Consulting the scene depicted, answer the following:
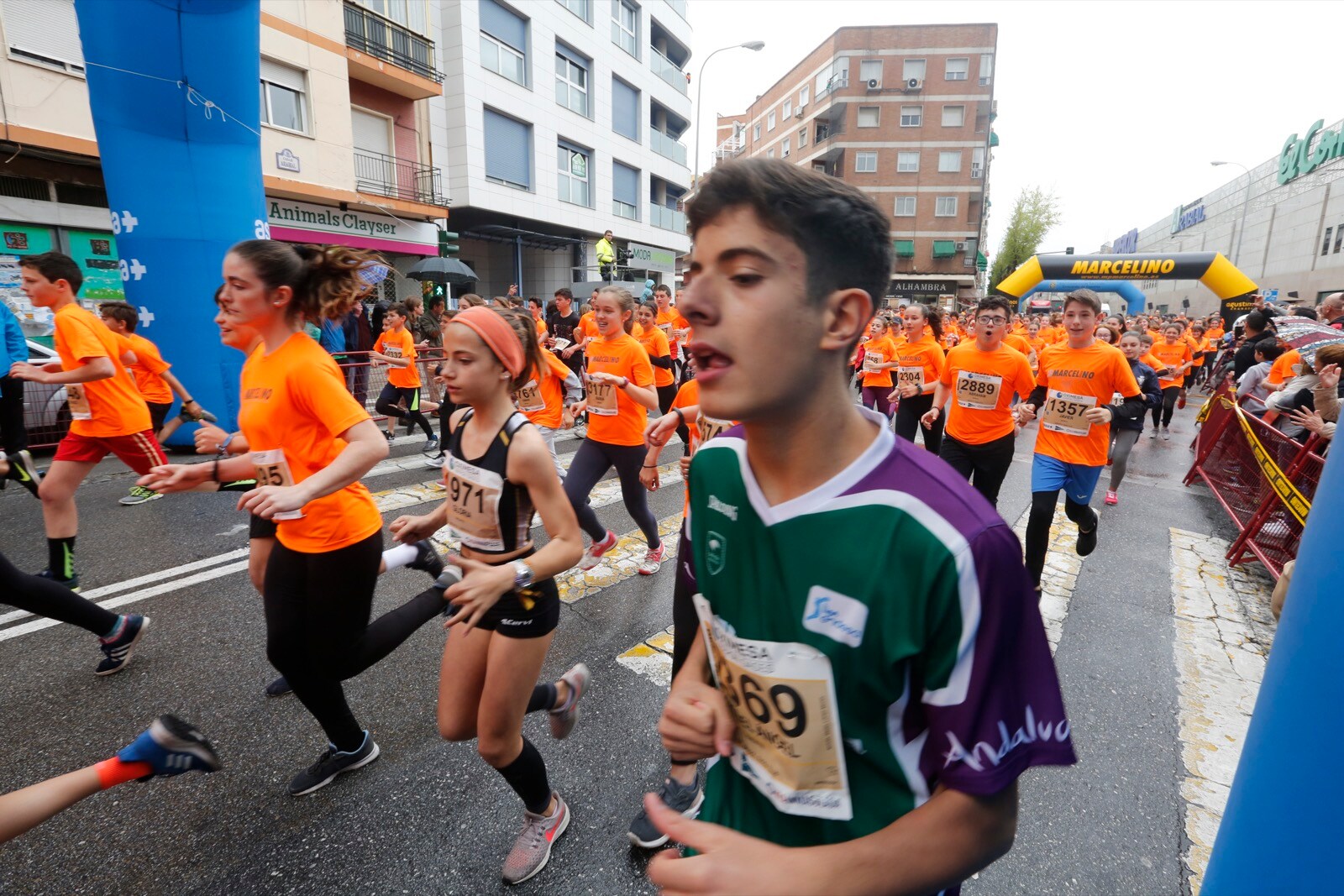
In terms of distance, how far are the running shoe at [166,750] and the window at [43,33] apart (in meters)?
14.3

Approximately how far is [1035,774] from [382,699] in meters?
3.22

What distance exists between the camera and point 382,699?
335 centimetres

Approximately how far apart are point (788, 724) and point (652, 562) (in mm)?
4099

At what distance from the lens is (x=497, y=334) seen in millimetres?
2475

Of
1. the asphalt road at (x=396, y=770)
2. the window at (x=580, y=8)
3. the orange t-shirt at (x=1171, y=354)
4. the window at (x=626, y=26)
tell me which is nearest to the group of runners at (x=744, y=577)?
the asphalt road at (x=396, y=770)

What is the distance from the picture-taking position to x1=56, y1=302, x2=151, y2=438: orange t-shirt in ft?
14.4

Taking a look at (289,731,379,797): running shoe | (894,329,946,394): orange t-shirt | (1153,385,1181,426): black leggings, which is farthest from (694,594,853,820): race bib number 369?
(1153,385,1181,426): black leggings

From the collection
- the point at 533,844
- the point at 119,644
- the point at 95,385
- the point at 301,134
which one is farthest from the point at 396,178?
the point at 533,844

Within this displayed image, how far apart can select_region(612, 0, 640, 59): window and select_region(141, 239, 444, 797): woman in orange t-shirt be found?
93.1ft

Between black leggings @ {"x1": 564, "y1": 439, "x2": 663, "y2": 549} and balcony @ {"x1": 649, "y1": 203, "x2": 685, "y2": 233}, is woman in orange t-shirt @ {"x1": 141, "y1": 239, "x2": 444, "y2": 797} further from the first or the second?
balcony @ {"x1": 649, "y1": 203, "x2": 685, "y2": 233}

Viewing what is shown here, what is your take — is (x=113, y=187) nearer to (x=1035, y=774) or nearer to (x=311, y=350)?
(x=311, y=350)

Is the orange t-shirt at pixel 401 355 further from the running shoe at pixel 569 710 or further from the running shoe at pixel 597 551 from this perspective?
the running shoe at pixel 569 710

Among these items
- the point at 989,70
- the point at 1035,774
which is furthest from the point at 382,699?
the point at 989,70

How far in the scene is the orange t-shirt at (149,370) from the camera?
5832mm
